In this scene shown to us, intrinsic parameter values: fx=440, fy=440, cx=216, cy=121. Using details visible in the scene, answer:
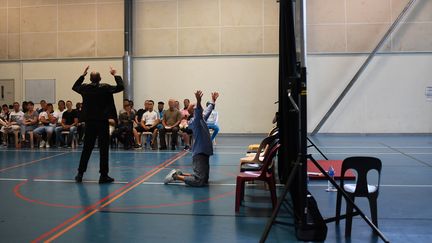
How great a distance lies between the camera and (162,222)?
5246 millimetres

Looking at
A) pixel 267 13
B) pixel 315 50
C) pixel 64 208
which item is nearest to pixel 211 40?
pixel 267 13

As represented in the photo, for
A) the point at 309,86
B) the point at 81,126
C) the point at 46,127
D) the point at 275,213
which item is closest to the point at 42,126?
the point at 46,127

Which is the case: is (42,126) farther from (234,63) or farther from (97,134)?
(234,63)

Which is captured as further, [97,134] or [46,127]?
[46,127]

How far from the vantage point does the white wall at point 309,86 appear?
1598 centimetres

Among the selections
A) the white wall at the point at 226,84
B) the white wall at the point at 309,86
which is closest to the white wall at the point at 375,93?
the white wall at the point at 309,86

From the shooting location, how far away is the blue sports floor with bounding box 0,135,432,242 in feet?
15.5

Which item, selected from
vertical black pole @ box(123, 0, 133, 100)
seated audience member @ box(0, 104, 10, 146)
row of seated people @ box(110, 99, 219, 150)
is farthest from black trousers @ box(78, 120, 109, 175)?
vertical black pole @ box(123, 0, 133, 100)

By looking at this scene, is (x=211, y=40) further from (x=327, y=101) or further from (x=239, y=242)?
(x=239, y=242)

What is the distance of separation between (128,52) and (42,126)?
14.7ft

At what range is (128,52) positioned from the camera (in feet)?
54.5

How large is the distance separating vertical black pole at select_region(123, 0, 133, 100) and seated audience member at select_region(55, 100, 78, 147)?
2.98 meters

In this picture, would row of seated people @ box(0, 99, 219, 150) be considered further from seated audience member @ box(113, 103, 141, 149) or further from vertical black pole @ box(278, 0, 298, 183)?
vertical black pole @ box(278, 0, 298, 183)

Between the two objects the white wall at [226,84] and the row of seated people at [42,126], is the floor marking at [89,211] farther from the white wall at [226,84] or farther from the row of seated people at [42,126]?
the white wall at [226,84]
